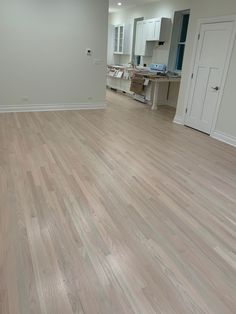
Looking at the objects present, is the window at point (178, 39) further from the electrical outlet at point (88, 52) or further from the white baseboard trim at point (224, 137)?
the white baseboard trim at point (224, 137)

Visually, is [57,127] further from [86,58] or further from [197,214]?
[197,214]

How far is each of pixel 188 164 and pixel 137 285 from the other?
2.29 metres

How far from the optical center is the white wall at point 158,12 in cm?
651

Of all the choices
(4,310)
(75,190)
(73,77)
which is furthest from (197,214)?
(73,77)

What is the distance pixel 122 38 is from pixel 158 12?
7.05 feet

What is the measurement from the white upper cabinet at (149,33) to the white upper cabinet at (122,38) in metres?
0.84

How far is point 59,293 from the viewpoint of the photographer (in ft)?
5.14

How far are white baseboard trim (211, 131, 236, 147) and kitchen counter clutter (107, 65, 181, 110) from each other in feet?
7.85

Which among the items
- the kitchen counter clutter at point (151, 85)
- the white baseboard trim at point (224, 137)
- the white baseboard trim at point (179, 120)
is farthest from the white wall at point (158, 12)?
the white baseboard trim at point (224, 137)

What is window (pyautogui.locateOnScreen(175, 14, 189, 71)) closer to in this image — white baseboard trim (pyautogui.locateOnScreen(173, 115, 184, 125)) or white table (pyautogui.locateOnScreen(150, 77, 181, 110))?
white table (pyautogui.locateOnScreen(150, 77, 181, 110))

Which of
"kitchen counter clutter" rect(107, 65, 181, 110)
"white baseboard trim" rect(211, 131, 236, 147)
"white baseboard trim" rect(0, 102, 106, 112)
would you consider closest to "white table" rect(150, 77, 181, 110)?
"kitchen counter clutter" rect(107, 65, 181, 110)

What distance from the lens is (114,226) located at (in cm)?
221

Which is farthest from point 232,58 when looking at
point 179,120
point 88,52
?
point 88,52

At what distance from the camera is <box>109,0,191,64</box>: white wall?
21.4ft
